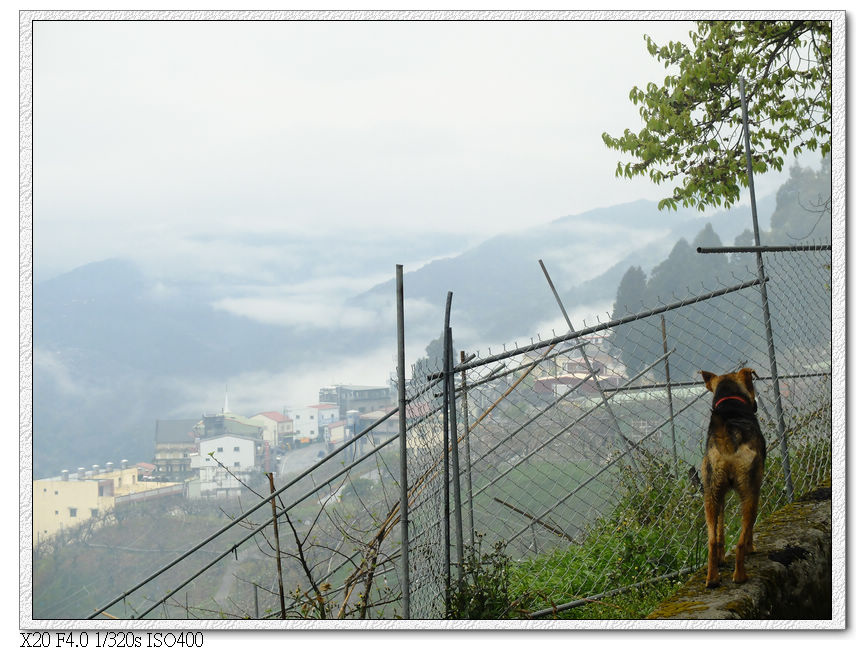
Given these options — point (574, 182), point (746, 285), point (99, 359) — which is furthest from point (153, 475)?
point (746, 285)

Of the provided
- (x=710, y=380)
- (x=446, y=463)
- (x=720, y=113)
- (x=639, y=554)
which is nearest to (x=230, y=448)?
(x=720, y=113)

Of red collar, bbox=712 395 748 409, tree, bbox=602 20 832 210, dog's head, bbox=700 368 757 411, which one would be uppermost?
tree, bbox=602 20 832 210

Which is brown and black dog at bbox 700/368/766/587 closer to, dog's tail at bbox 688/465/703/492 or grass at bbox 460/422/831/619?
grass at bbox 460/422/831/619

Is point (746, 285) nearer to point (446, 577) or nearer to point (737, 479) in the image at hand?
point (737, 479)

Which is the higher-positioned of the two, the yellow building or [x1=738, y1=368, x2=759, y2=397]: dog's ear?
[x1=738, y1=368, x2=759, y2=397]: dog's ear

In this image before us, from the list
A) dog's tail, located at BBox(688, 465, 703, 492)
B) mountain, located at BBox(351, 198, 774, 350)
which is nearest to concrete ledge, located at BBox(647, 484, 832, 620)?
dog's tail, located at BBox(688, 465, 703, 492)
